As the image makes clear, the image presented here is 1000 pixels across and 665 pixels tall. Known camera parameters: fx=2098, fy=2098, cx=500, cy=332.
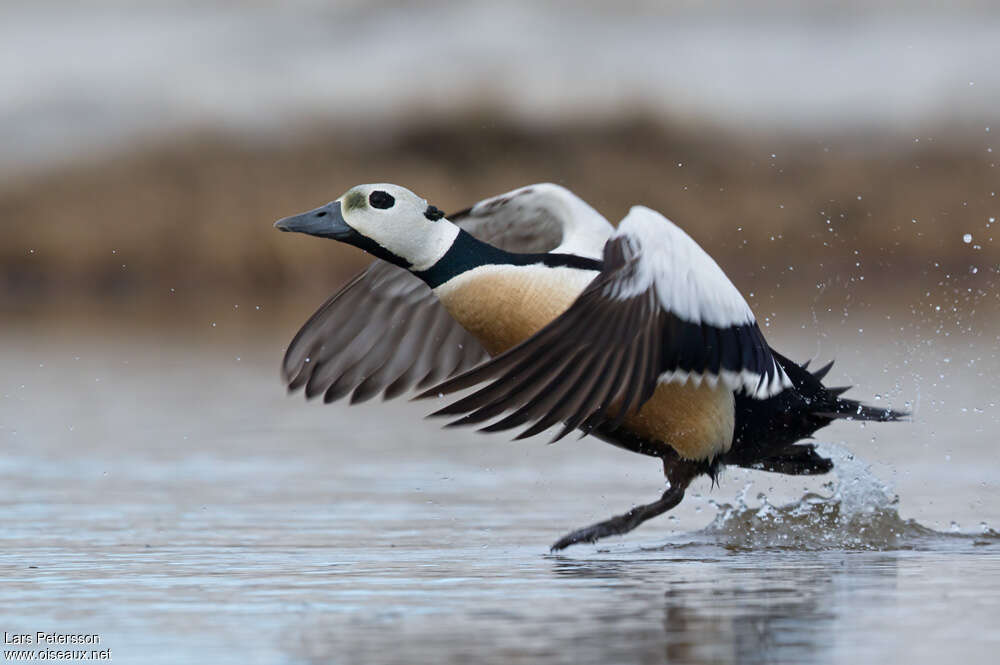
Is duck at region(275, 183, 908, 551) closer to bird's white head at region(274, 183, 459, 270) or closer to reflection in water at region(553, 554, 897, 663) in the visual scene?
bird's white head at region(274, 183, 459, 270)

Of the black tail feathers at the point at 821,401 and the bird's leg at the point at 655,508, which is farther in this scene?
the black tail feathers at the point at 821,401

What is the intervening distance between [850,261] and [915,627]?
166 ft

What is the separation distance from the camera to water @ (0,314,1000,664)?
611 centimetres

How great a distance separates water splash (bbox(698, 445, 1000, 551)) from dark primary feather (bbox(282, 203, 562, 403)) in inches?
56.9

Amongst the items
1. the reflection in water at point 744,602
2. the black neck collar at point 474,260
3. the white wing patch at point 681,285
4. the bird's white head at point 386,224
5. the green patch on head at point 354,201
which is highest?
the green patch on head at point 354,201

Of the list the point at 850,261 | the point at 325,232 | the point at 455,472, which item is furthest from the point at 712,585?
the point at 850,261

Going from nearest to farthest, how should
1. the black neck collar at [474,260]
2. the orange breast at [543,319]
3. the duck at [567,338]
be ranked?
the duck at [567,338] < the orange breast at [543,319] < the black neck collar at [474,260]

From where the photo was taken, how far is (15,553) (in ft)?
26.7

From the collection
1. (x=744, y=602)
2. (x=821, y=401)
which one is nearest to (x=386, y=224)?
(x=821, y=401)

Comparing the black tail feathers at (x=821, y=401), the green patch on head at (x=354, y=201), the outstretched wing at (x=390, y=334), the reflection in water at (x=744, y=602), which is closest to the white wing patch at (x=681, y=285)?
the reflection in water at (x=744, y=602)

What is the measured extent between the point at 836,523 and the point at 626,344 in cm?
196

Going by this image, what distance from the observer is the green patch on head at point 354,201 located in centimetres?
811

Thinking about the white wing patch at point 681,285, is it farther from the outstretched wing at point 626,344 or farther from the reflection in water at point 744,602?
the reflection in water at point 744,602

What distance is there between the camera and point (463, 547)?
8258 millimetres
